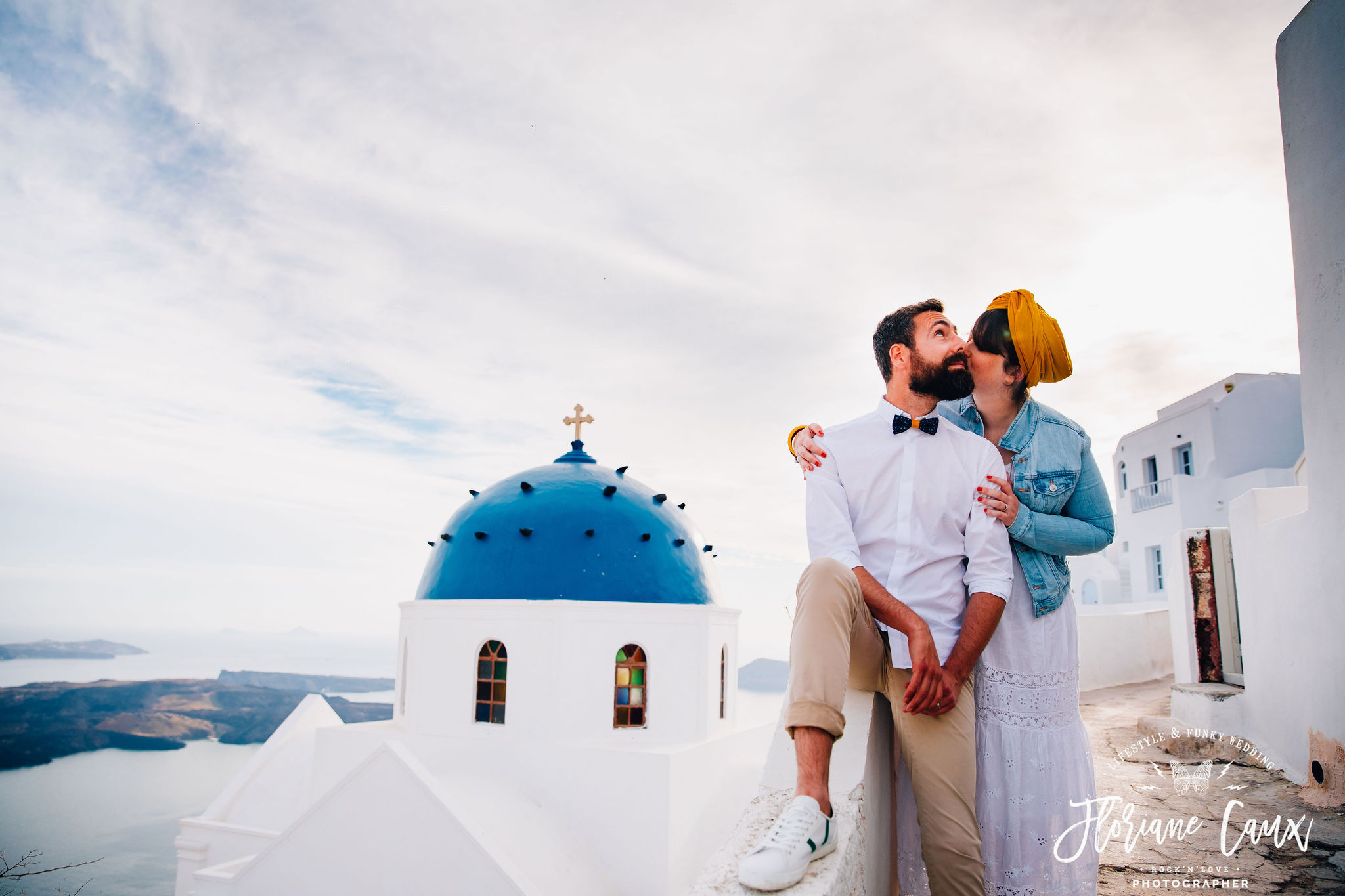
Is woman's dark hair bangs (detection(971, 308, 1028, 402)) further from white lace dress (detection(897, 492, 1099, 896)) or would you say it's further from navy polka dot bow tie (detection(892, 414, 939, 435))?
white lace dress (detection(897, 492, 1099, 896))

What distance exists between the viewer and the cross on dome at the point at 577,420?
11891 millimetres

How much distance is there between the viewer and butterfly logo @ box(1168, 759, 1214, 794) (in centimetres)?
429

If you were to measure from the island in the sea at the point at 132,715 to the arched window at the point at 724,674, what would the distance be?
1179 inches

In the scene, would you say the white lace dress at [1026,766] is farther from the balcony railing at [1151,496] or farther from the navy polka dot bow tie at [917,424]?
the balcony railing at [1151,496]

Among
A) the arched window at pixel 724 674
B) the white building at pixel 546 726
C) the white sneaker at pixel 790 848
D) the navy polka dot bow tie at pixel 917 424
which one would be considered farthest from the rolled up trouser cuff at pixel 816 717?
the arched window at pixel 724 674

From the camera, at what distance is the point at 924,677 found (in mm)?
2361

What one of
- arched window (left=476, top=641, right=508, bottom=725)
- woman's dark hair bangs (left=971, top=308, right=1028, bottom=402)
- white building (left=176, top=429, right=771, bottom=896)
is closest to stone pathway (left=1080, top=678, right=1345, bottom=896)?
woman's dark hair bangs (left=971, top=308, right=1028, bottom=402)

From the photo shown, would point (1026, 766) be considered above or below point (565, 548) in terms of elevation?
below

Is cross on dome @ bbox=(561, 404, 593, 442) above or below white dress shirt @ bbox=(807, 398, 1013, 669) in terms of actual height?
above

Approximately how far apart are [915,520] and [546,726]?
766cm

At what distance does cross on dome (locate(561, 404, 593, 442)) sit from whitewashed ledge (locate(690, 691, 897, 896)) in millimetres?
9386

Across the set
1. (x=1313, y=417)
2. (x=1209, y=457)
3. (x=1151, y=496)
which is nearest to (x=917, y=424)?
(x=1313, y=417)

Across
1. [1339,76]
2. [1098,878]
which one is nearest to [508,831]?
[1098,878]

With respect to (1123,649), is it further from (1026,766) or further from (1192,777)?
(1026,766)
